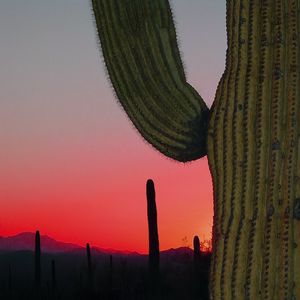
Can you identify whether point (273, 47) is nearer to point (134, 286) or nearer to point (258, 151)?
point (258, 151)

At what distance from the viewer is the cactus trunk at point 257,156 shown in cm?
367

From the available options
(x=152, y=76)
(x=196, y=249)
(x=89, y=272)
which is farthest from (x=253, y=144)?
(x=89, y=272)

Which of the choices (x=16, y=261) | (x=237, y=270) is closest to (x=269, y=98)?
(x=237, y=270)

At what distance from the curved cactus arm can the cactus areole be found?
0.04 feet

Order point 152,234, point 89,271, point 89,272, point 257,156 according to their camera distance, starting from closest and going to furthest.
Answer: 1. point 257,156
2. point 152,234
3. point 89,272
4. point 89,271

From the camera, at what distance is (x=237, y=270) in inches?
144

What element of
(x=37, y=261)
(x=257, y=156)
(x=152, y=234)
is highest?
(x=257, y=156)

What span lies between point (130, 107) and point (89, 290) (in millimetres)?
14273

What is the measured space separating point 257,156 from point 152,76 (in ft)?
2.99

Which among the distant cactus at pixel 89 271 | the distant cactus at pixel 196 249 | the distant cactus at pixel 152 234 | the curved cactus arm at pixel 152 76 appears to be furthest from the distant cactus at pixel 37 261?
the curved cactus arm at pixel 152 76

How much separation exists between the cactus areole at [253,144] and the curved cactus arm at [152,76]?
1 cm

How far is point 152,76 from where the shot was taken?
437 centimetres

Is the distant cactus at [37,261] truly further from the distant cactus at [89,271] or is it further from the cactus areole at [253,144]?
the cactus areole at [253,144]

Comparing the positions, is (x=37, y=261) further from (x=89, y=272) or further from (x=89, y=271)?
(x=89, y=272)
